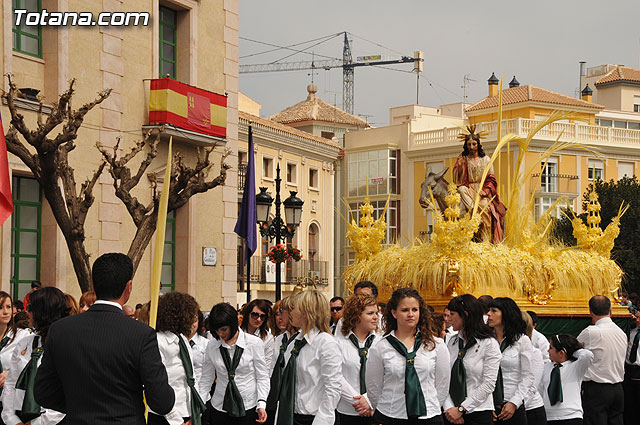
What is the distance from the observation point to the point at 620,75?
69562mm

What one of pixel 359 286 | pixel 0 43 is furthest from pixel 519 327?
pixel 0 43

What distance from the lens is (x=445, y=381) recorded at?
303 inches

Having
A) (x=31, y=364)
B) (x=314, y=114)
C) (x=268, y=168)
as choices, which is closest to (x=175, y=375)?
(x=31, y=364)

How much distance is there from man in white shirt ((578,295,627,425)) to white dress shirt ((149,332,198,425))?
513 cm

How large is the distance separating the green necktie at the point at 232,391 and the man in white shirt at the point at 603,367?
4.12 m

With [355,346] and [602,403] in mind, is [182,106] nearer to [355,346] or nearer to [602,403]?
[602,403]

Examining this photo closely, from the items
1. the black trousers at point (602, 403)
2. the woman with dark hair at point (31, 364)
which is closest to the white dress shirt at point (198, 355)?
the woman with dark hair at point (31, 364)

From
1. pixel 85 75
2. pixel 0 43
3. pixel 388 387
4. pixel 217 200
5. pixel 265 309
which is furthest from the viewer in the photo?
pixel 217 200

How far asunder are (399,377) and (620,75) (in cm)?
6618

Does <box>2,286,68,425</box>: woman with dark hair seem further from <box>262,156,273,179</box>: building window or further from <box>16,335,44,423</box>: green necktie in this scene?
<box>262,156,273,179</box>: building window

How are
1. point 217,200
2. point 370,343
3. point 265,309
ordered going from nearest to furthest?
point 370,343, point 265,309, point 217,200

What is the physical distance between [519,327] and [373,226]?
7.62m

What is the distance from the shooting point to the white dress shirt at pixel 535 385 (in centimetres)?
904

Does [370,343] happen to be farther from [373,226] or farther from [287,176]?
[287,176]
